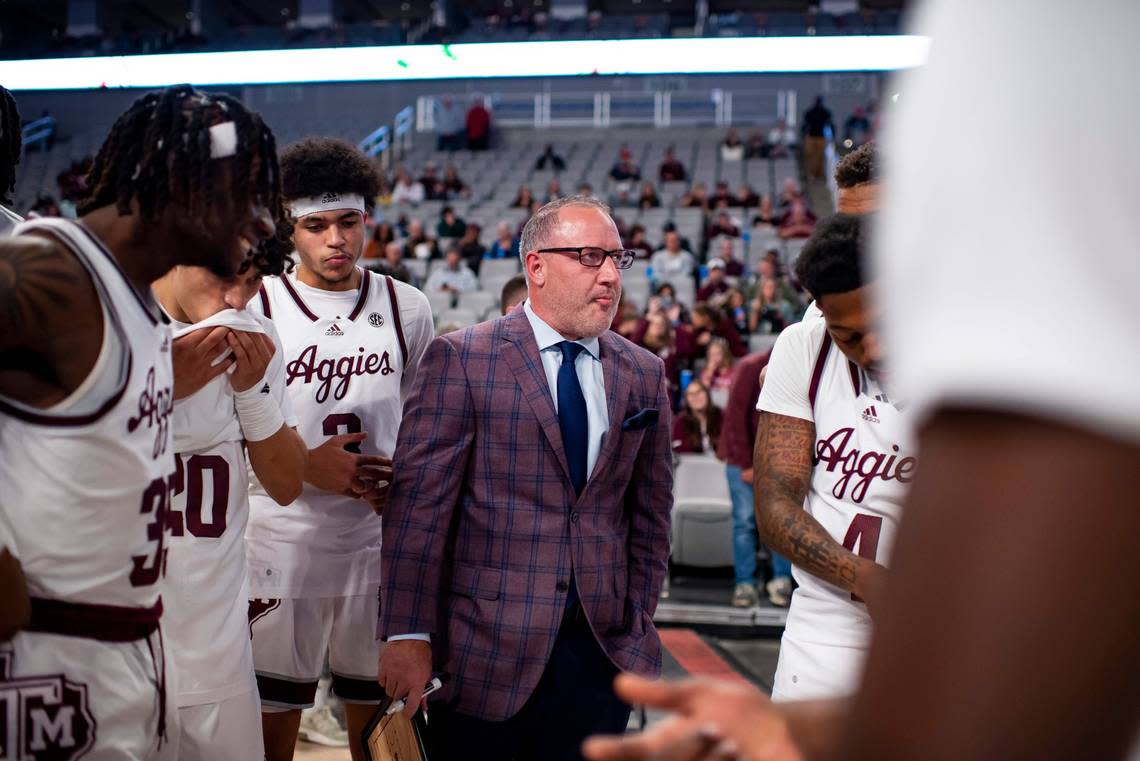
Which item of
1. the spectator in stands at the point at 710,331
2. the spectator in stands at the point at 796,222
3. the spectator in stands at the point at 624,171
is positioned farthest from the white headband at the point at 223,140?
the spectator in stands at the point at 624,171

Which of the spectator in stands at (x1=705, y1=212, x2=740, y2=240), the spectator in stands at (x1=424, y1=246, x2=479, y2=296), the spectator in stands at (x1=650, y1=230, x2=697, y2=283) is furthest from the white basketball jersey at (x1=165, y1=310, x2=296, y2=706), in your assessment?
the spectator in stands at (x1=705, y1=212, x2=740, y2=240)

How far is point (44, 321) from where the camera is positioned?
1407 mm

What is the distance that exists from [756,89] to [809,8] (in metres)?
3.79

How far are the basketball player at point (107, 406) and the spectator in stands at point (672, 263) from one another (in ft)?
34.7

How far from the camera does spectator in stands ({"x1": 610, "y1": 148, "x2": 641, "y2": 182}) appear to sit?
16.6m

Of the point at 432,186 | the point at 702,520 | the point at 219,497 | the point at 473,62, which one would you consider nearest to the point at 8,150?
the point at 219,497

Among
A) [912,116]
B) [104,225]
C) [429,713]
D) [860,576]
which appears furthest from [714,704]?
[429,713]

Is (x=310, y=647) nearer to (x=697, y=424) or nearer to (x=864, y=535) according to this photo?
(x=864, y=535)

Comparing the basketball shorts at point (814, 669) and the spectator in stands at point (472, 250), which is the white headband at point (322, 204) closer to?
the basketball shorts at point (814, 669)

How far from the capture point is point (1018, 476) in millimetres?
487

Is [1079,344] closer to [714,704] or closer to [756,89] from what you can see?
[714,704]

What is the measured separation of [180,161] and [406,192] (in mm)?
15342

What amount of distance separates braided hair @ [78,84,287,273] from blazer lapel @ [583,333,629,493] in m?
1.24

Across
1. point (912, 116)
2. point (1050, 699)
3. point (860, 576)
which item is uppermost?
point (912, 116)
